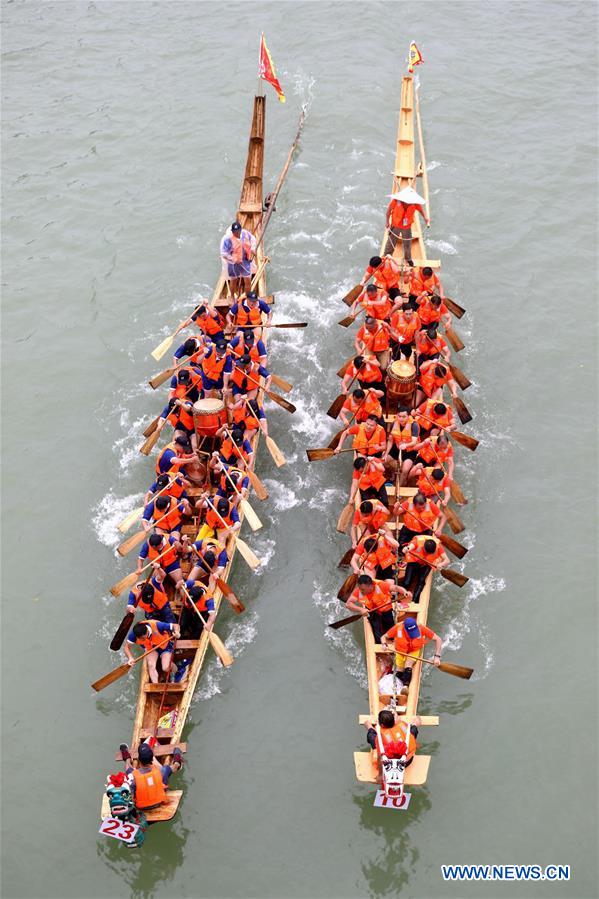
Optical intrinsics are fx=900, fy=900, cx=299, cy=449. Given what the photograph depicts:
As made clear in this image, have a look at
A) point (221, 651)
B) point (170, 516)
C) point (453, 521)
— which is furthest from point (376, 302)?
point (221, 651)

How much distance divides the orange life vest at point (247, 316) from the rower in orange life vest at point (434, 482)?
13.1 feet

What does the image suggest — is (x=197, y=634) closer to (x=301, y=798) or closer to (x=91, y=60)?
(x=301, y=798)

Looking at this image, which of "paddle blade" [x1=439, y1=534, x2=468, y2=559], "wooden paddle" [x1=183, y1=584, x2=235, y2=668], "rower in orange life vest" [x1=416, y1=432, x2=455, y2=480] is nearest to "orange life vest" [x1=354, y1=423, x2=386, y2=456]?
"rower in orange life vest" [x1=416, y1=432, x2=455, y2=480]

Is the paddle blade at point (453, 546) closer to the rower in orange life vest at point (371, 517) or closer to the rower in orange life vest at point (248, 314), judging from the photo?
the rower in orange life vest at point (371, 517)

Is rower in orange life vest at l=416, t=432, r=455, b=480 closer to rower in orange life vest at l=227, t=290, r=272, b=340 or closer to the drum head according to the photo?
the drum head

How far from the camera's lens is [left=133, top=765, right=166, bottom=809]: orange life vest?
9.55 m

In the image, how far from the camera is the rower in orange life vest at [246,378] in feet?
44.7

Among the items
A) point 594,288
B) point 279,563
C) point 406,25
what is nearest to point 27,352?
point 279,563

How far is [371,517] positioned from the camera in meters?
12.0

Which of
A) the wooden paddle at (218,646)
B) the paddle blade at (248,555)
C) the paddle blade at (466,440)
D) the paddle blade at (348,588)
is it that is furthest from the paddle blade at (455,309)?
the wooden paddle at (218,646)

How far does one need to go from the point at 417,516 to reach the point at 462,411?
107 inches

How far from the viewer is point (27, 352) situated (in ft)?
54.4

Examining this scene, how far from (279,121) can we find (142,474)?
10888 mm

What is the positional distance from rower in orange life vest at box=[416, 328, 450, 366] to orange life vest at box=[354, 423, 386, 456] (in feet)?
6.12
